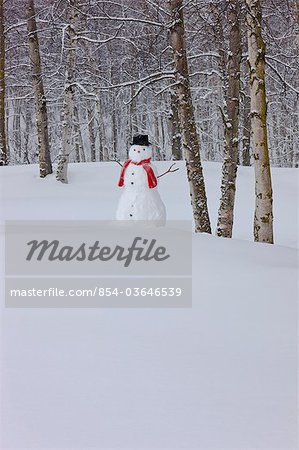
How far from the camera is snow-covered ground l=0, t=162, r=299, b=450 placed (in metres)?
2.17

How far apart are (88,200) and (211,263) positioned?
7455 millimetres

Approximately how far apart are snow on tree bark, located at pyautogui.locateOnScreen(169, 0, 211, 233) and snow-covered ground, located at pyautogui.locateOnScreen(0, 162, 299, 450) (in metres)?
3.42

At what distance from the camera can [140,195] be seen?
6.44 meters

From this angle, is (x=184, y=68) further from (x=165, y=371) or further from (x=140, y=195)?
(x=165, y=371)

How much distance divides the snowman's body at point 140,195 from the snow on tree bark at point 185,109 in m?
1.31

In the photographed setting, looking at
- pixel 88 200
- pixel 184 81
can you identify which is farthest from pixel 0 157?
pixel 184 81

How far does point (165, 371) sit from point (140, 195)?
392 cm

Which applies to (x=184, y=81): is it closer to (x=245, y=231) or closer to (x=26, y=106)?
(x=245, y=231)

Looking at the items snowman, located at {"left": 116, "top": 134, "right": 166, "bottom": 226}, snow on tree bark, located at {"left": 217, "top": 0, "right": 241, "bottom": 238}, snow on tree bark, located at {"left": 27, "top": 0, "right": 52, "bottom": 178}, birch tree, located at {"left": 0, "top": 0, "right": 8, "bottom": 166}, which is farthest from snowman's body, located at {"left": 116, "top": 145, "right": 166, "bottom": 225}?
birch tree, located at {"left": 0, "top": 0, "right": 8, "bottom": 166}

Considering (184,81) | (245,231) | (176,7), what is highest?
(176,7)

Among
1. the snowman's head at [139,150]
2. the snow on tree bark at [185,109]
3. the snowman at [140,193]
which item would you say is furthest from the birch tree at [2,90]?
the snowman at [140,193]

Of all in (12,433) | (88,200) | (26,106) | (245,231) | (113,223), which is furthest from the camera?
(26,106)

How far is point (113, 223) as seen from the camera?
6.25 meters

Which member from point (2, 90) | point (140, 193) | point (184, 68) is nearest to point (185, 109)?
point (184, 68)
